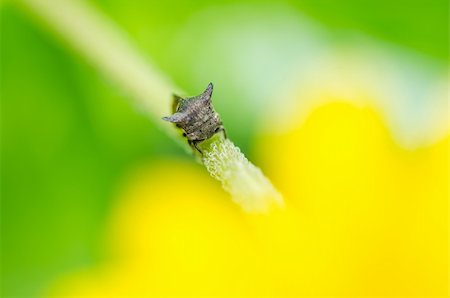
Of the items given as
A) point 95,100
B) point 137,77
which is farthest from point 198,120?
point 95,100

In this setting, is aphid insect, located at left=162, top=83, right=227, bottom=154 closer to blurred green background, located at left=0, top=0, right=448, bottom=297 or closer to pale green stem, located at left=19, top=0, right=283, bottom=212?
pale green stem, located at left=19, top=0, right=283, bottom=212

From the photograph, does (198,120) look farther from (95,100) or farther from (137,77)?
(95,100)

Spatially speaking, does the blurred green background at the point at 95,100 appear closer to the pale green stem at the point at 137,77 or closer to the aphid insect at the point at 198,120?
the pale green stem at the point at 137,77

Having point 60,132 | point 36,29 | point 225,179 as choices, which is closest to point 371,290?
point 225,179

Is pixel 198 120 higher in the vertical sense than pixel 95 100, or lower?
lower

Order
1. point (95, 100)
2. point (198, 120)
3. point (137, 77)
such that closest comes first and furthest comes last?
point (198, 120) < point (137, 77) < point (95, 100)

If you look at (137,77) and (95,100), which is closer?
(137,77)

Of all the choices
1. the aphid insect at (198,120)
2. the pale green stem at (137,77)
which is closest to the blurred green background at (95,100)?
the pale green stem at (137,77)
